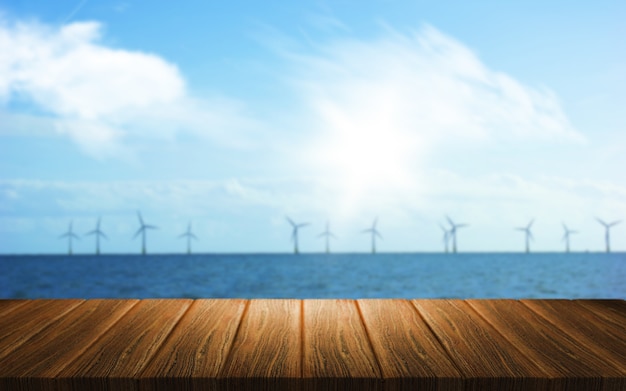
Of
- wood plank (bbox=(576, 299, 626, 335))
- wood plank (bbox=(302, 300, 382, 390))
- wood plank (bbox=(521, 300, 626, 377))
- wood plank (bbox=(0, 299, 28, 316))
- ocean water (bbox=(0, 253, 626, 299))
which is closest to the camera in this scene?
wood plank (bbox=(302, 300, 382, 390))

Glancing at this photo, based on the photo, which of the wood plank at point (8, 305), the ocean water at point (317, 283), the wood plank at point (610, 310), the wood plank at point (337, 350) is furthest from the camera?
the ocean water at point (317, 283)

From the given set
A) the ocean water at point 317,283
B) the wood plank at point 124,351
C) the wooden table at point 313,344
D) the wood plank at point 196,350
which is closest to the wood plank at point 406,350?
the wooden table at point 313,344

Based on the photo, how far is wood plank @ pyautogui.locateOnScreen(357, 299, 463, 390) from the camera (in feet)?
4.74

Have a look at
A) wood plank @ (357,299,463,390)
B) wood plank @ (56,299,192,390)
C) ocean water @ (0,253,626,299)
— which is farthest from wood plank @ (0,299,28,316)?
ocean water @ (0,253,626,299)

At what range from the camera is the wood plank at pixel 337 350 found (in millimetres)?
1439

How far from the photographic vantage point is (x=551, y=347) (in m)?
1.75

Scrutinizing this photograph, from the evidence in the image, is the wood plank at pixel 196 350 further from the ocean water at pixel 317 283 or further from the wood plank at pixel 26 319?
the ocean water at pixel 317 283

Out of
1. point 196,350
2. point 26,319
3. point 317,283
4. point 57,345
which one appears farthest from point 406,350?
point 317,283

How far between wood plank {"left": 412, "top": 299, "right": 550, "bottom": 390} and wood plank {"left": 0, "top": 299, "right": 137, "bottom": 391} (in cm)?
101

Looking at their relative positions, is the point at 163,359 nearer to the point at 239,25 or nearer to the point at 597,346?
Result: the point at 597,346

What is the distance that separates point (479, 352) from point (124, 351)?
0.96 meters

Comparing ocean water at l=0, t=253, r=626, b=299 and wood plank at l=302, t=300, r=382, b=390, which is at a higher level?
wood plank at l=302, t=300, r=382, b=390

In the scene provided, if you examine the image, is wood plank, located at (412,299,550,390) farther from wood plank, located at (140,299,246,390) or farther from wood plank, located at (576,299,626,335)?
wood plank, located at (140,299,246,390)

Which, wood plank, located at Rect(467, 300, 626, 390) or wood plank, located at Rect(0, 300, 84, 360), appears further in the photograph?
wood plank, located at Rect(0, 300, 84, 360)
